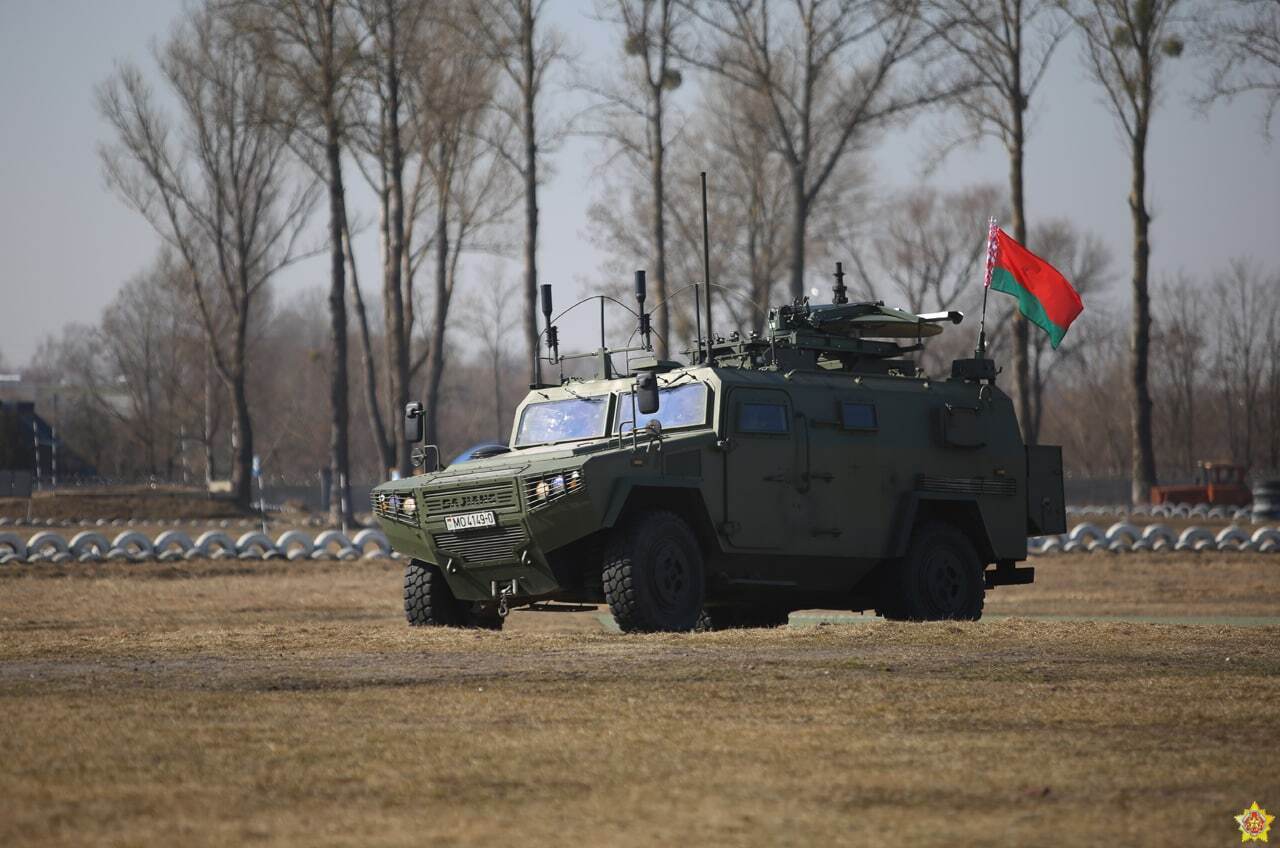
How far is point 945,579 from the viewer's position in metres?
16.1

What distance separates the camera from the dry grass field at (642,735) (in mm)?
6328

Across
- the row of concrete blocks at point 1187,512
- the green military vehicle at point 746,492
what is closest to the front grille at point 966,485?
the green military vehicle at point 746,492

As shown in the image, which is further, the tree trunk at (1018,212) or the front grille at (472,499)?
the tree trunk at (1018,212)

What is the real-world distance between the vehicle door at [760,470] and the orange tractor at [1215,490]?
33160 mm

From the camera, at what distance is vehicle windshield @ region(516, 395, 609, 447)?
590 inches

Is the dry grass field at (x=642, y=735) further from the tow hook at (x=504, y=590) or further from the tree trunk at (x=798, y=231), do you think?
the tree trunk at (x=798, y=231)

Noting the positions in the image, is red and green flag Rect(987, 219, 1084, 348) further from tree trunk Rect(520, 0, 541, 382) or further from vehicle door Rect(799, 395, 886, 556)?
tree trunk Rect(520, 0, 541, 382)

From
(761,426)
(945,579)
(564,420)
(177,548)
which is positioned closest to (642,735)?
(761,426)

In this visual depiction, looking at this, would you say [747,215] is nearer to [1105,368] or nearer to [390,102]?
[390,102]

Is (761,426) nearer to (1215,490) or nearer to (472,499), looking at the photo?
(472,499)

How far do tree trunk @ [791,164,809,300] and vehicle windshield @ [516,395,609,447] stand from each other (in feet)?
78.0

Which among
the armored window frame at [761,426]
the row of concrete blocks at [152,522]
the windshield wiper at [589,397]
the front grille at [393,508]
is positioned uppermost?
the windshield wiper at [589,397]

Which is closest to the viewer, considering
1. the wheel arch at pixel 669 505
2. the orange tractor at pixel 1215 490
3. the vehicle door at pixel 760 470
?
the wheel arch at pixel 669 505

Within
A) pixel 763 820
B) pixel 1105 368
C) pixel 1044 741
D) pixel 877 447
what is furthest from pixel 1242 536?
pixel 1105 368
